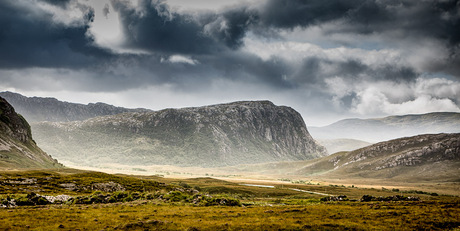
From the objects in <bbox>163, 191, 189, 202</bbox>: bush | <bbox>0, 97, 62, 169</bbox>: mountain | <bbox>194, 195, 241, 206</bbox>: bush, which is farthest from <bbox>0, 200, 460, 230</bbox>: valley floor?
<bbox>0, 97, 62, 169</bbox>: mountain

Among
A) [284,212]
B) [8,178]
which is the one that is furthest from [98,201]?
[8,178]

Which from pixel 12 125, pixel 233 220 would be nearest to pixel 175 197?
pixel 233 220

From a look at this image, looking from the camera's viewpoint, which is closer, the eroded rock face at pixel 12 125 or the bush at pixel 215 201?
the bush at pixel 215 201

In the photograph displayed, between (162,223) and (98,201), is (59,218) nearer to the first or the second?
(162,223)

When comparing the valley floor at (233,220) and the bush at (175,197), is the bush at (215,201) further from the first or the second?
the valley floor at (233,220)

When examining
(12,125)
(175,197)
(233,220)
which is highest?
(12,125)

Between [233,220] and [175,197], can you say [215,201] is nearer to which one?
[175,197]

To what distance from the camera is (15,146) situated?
161m

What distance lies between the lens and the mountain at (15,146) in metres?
142

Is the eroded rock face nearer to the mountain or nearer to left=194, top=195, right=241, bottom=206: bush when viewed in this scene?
the mountain

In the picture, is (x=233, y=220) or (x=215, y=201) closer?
(x=233, y=220)

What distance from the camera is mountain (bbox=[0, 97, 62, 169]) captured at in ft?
465

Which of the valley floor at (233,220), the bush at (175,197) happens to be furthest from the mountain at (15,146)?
the valley floor at (233,220)

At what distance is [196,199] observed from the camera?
177ft
